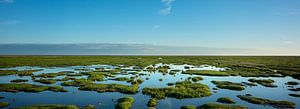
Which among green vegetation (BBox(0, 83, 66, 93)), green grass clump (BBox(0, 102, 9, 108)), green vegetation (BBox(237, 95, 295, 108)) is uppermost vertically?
green vegetation (BBox(0, 83, 66, 93))

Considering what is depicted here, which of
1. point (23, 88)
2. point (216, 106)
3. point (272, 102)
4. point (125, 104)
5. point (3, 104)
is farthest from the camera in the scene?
point (23, 88)

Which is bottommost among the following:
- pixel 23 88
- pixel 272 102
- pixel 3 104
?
pixel 272 102

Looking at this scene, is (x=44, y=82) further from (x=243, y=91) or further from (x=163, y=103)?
(x=243, y=91)

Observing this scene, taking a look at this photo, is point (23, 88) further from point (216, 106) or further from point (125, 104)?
point (216, 106)

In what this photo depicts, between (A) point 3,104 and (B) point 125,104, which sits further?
(B) point 125,104

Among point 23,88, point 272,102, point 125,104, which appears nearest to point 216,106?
point 272,102

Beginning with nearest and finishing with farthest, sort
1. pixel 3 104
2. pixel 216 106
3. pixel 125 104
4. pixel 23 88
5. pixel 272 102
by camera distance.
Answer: pixel 3 104 < pixel 125 104 < pixel 216 106 < pixel 272 102 < pixel 23 88

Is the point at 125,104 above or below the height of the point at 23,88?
below

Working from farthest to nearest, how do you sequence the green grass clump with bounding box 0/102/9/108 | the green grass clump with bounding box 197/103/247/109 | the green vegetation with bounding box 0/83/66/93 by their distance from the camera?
the green vegetation with bounding box 0/83/66/93, the green grass clump with bounding box 197/103/247/109, the green grass clump with bounding box 0/102/9/108

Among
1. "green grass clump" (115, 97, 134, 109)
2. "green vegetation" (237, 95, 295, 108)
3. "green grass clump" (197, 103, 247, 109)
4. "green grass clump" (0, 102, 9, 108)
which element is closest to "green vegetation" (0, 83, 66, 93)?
"green grass clump" (0, 102, 9, 108)

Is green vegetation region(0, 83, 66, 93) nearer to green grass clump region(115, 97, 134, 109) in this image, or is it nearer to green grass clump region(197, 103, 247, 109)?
green grass clump region(115, 97, 134, 109)

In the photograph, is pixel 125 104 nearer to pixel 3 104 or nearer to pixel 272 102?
pixel 3 104
